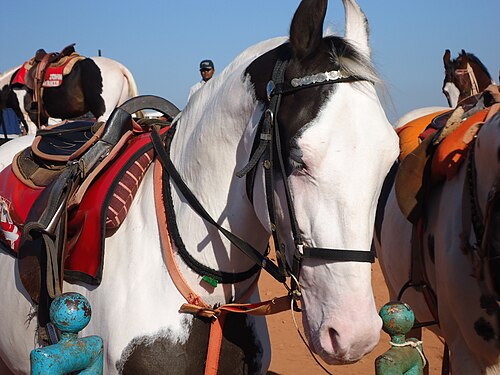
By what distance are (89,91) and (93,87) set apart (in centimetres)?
7

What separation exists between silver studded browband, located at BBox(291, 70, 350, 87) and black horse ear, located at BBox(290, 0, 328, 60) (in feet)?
0.31

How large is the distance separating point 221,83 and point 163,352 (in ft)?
3.13

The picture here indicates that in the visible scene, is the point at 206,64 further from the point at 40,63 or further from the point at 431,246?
the point at 431,246

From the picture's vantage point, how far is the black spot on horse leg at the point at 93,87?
320 inches

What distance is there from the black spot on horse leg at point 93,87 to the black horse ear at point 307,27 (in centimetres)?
643

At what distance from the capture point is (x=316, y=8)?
1.98 metres

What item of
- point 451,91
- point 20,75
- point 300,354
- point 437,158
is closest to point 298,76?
point 437,158

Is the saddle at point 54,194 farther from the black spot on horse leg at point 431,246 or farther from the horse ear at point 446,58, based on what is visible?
the horse ear at point 446,58

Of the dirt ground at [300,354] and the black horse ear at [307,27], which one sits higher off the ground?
the black horse ear at [307,27]

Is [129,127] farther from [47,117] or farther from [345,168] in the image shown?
[47,117]

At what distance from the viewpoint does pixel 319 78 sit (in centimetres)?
198

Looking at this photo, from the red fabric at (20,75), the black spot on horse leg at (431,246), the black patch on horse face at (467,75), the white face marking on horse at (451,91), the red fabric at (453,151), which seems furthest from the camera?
the red fabric at (20,75)

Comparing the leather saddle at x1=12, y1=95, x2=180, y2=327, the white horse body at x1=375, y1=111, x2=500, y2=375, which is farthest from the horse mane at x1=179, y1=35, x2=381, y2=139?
the white horse body at x1=375, y1=111, x2=500, y2=375

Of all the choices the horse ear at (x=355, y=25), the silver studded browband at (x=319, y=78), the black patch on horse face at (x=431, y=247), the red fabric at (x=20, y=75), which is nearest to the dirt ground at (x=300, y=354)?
the black patch on horse face at (x=431, y=247)
